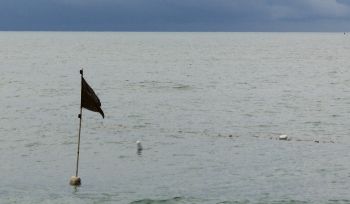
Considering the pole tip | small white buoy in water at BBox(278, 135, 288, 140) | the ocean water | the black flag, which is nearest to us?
the black flag

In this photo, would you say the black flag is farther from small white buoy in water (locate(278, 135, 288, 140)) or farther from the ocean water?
small white buoy in water (locate(278, 135, 288, 140))

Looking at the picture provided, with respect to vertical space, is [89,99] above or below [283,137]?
above

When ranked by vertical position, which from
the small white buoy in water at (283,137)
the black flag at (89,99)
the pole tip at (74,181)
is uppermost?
the black flag at (89,99)

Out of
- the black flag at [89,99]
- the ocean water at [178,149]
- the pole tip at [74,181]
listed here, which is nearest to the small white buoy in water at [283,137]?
the ocean water at [178,149]

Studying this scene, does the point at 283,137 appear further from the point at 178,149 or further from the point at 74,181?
the point at 74,181

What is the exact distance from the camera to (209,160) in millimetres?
34844

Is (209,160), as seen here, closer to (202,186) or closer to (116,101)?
(202,186)

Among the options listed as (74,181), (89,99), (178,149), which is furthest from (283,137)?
(89,99)

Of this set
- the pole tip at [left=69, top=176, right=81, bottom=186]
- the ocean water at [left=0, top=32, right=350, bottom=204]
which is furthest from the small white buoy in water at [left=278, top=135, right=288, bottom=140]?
the pole tip at [left=69, top=176, right=81, bottom=186]

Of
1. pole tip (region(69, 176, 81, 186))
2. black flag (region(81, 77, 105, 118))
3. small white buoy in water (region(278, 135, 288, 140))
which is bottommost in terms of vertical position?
pole tip (region(69, 176, 81, 186))

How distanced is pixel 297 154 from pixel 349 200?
9.50 m

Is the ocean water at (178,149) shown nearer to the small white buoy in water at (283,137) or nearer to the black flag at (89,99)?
the small white buoy in water at (283,137)

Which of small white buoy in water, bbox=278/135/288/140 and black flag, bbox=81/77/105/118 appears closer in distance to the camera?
black flag, bbox=81/77/105/118

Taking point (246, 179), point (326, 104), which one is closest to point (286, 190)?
point (246, 179)
